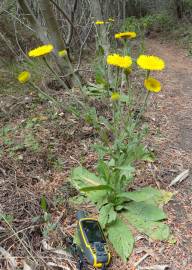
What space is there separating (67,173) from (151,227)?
2.94 ft

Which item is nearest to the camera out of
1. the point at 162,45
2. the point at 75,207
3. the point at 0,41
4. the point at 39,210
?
the point at 39,210

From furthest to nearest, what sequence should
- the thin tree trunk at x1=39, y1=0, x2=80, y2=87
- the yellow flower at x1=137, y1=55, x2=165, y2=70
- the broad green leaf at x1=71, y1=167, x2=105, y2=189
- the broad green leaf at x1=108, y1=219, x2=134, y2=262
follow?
the thin tree trunk at x1=39, y1=0, x2=80, y2=87, the broad green leaf at x1=71, y1=167, x2=105, y2=189, the broad green leaf at x1=108, y1=219, x2=134, y2=262, the yellow flower at x1=137, y1=55, x2=165, y2=70

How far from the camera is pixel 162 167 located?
114 inches

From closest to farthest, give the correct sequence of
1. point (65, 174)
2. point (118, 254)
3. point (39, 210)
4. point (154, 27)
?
point (118, 254) < point (39, 210) < point (65, 174) < point (154, 27)

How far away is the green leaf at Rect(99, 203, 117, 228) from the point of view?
224cm

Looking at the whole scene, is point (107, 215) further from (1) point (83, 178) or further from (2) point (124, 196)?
(1) point (83, 178)

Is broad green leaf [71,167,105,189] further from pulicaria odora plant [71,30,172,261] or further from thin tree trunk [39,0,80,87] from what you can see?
thin tree trunk [39,0,80,87]

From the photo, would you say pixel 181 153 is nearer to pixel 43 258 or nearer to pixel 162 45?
pixel 43 258

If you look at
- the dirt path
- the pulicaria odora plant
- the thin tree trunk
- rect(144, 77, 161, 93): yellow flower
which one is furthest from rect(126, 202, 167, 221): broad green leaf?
the thin tree trunk

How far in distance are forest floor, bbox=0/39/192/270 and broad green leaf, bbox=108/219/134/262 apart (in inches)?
2.0

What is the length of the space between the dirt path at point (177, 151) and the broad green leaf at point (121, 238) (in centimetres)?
22

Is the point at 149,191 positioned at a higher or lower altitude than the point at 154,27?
higher

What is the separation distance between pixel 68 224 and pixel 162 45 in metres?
10.1

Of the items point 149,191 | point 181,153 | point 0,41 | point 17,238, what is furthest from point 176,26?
point 17,238
